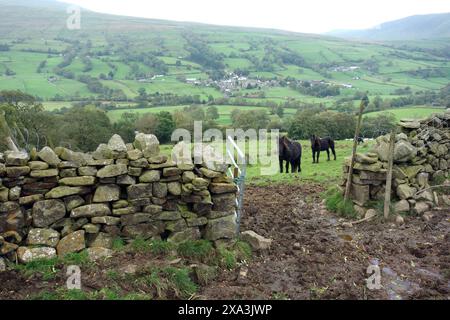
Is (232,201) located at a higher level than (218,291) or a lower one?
higher

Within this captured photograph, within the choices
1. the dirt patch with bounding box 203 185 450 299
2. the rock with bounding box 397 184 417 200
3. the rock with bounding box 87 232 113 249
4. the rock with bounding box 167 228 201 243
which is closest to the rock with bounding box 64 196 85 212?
the rock with bounding box 87 232 113 249

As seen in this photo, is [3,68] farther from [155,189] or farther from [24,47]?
[155,189]

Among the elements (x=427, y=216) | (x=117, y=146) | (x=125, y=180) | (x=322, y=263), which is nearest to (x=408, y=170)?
(x=427, y=216)

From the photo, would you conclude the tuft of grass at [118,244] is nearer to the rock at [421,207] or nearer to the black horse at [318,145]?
the rock at [421,207]

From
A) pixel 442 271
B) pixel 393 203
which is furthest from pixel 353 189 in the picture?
pixel 442 271

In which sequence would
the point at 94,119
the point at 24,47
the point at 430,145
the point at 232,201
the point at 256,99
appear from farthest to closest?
the point at 24,47
the point at 256,99
the point at 94,119
the point at 430,145
the point at 232,201

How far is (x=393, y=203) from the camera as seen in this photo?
11672 mm

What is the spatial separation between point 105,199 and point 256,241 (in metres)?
3.37

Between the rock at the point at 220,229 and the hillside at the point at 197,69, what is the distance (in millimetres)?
72909

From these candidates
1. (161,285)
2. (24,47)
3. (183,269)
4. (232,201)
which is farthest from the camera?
(24,47)

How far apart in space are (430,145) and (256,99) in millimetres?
78439

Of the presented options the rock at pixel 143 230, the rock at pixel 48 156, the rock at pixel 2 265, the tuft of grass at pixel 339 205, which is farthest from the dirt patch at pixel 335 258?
the rock at pixel 48 156

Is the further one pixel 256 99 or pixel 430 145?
pixel 256 99

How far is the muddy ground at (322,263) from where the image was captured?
22.8 feet
